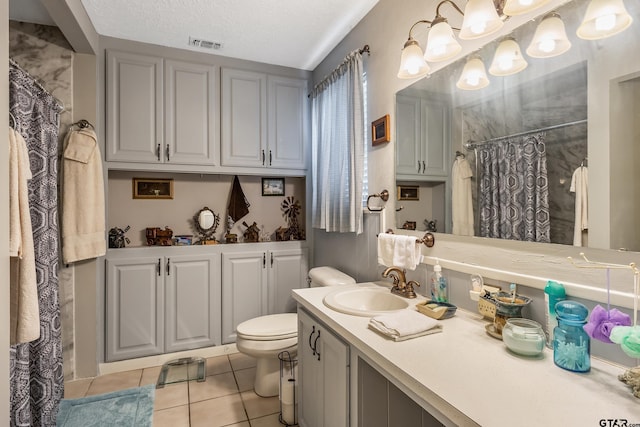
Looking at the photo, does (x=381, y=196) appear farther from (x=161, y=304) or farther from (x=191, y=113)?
(x=161, y=304)

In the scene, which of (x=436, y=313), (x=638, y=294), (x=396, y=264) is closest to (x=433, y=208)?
(x=396, y=264)

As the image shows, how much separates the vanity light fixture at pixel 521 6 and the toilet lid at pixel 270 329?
1.94m

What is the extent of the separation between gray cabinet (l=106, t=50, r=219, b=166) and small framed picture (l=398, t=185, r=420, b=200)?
163 cm

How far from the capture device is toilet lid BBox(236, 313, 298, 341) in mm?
2055

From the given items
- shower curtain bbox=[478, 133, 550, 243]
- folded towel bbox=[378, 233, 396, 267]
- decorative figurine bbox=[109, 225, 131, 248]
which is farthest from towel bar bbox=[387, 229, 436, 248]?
decorative figurine bbox=[109, 225, 131, 248]

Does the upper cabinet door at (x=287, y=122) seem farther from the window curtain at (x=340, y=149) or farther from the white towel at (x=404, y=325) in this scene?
the white towel at (x=404, y=325)

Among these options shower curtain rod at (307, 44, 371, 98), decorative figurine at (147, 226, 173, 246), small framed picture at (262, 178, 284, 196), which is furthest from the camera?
small framed picture at (262, 178, 284, 196)

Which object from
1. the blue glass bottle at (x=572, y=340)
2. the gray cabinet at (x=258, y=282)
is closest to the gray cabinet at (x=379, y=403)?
the blue glass bottle at (x=572, y=340)

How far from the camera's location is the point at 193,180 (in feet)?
9.66

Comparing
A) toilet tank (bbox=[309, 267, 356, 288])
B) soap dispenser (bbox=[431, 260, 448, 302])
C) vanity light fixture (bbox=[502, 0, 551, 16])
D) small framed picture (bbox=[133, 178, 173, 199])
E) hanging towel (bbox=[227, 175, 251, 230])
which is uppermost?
vanity light fixture (bbox=[502, 0, 551, 16])

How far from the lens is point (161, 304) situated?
2.63m

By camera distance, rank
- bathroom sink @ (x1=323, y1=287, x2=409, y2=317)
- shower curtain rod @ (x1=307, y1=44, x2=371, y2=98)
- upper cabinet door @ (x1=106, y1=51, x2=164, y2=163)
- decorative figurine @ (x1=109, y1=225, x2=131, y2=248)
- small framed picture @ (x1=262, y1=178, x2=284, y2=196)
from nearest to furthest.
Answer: bathroom sink @ (x1=323, y1=287, x2=409, y2=317) → shower curtain rod @ (x1=307, y1=44, x2=371, y2=98) → upper cabinet door @ (x1=106, y1=51, x2=164, y2=163) → decorative figurine @ (x1=109, y1=225, x2=131, y2=248) → small framed picture @ (x1=262, y1=178, x2=284, y2=196)

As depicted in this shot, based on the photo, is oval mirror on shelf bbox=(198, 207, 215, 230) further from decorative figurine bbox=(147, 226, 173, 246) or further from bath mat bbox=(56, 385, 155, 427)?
bath mat bbox=(56, 385, 155, 427)

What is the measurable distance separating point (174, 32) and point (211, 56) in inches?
14.7
